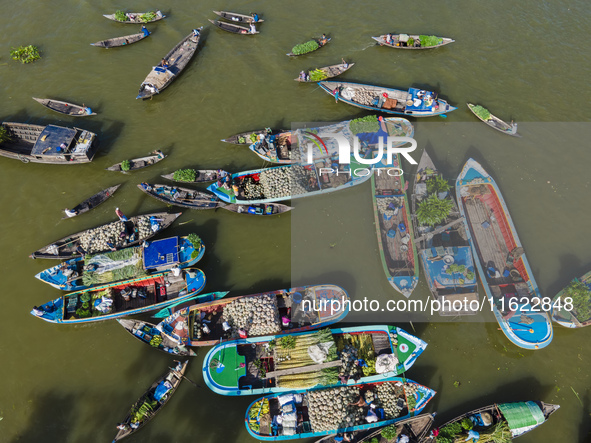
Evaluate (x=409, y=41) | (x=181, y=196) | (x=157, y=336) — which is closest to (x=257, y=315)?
(x=157, y=336)

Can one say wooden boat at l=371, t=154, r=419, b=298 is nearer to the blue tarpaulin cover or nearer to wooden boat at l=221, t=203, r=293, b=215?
wooden boat at l=221, t=203, r=293, b=215

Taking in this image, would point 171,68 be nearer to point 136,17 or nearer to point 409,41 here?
point 136,17

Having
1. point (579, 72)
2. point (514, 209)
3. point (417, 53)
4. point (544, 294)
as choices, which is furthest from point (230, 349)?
point (579, 72)

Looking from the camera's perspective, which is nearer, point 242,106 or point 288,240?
point 288,240

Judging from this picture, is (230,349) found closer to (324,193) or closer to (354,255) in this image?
(354,255)

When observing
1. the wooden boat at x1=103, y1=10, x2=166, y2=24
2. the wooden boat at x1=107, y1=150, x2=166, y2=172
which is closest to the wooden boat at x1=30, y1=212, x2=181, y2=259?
the wooden boat at x1=107, y1=150, x2=166, y2=172

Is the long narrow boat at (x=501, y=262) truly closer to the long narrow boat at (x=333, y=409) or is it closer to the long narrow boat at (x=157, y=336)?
the long narrow boat at (x=333, y=409)
